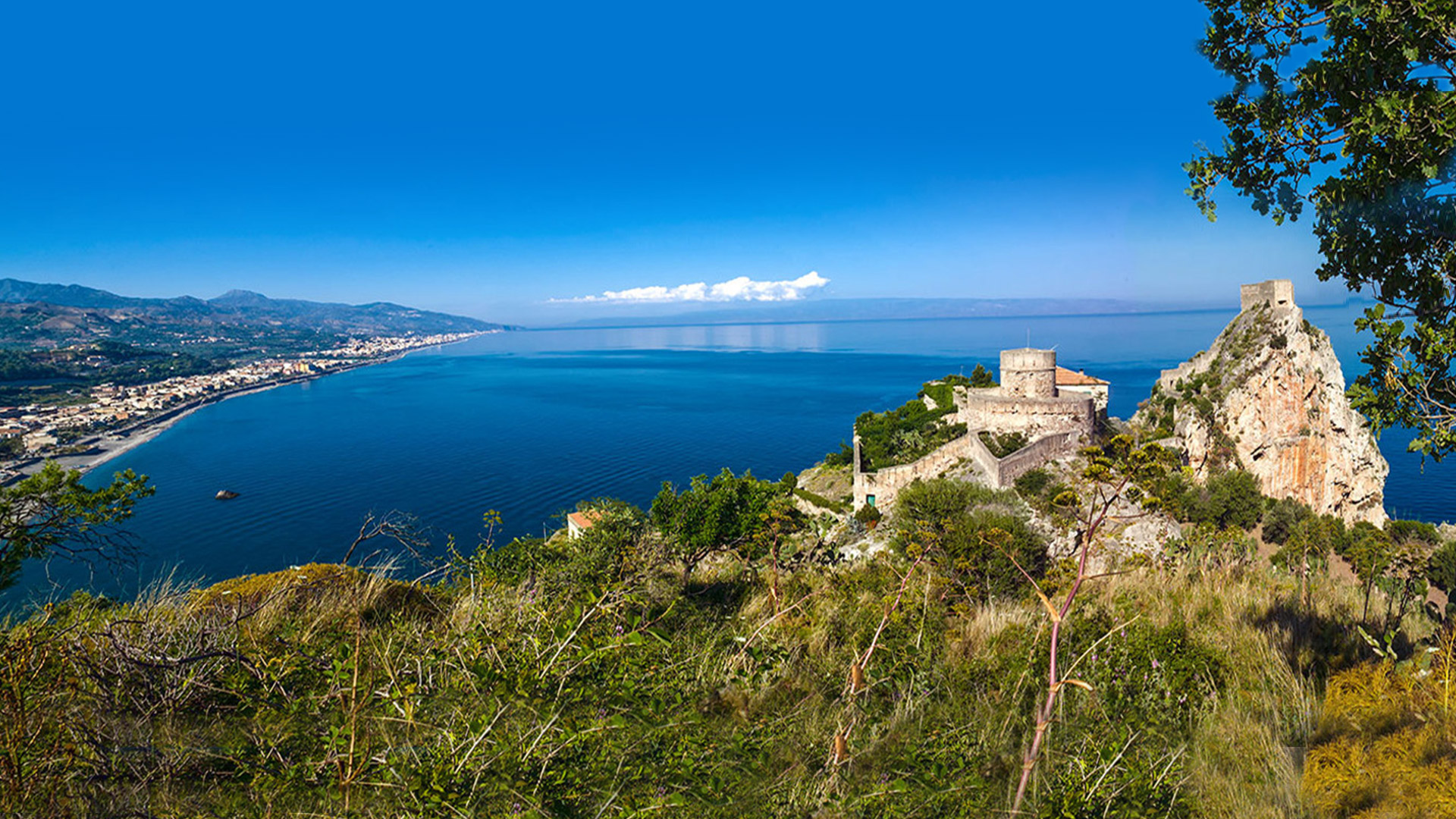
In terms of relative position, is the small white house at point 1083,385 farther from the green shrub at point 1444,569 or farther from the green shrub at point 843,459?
the green shrub at point 1444,569

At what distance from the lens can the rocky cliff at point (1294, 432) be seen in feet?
89.0

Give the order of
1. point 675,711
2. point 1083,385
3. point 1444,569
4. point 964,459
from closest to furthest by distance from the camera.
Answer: point 675,711
point 1444,569
point 964,459
point 1083,385

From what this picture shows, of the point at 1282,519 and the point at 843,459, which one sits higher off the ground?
the point at 843,459

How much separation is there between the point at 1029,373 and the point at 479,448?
1853 inches

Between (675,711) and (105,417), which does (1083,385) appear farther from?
(105,417)

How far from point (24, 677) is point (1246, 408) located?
35671 mm

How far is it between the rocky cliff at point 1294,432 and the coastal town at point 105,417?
56.6m

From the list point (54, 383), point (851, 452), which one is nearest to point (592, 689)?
point (851, 452)

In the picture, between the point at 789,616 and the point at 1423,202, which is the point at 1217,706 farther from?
the point at 1423,202

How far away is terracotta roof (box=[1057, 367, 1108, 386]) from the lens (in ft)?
97.1

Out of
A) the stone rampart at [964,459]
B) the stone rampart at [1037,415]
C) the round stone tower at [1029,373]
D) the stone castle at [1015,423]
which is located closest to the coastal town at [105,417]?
the stone rampart at [964,459]

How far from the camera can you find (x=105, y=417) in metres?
60.3

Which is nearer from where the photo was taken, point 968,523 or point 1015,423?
point 968,523

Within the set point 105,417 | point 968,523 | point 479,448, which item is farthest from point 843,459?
point 105,417
